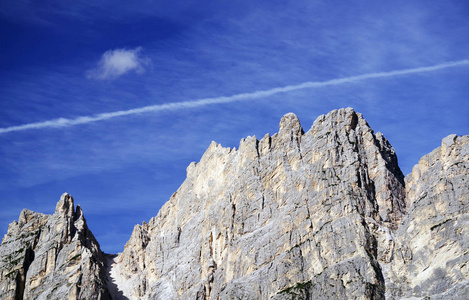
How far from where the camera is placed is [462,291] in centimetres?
19762
